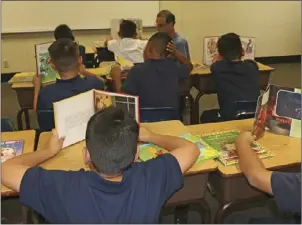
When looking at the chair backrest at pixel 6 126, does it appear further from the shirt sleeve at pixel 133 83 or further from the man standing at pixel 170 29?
the man standing at pixel 170 29

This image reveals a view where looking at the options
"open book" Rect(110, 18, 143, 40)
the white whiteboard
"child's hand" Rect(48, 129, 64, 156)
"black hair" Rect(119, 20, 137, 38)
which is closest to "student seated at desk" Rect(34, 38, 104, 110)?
"child's hand" Rect(48, 129, 64, 156)

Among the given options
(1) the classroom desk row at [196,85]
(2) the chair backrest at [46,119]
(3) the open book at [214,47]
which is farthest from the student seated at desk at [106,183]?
(3) the open book at [214,47]

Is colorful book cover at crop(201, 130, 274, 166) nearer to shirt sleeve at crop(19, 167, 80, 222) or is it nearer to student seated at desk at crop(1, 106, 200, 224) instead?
student seated at desk at crop(1, 106, 200, 224)

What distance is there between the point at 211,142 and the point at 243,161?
0.33 metres

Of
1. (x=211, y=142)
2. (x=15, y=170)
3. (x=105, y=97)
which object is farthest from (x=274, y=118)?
(x=15, y=170)

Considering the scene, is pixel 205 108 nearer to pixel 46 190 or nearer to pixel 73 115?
pixel 73 115

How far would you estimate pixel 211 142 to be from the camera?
1988 millimetres

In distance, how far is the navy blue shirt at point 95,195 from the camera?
1194 millimetres

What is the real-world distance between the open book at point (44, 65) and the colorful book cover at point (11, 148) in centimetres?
99

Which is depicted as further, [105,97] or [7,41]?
[7,41]

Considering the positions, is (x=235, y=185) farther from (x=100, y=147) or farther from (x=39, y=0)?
(x=39, y=0)

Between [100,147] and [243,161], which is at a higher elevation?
[100,147]

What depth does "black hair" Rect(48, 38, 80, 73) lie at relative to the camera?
2.32 m

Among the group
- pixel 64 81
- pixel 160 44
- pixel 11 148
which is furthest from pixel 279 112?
pixel 11 148
